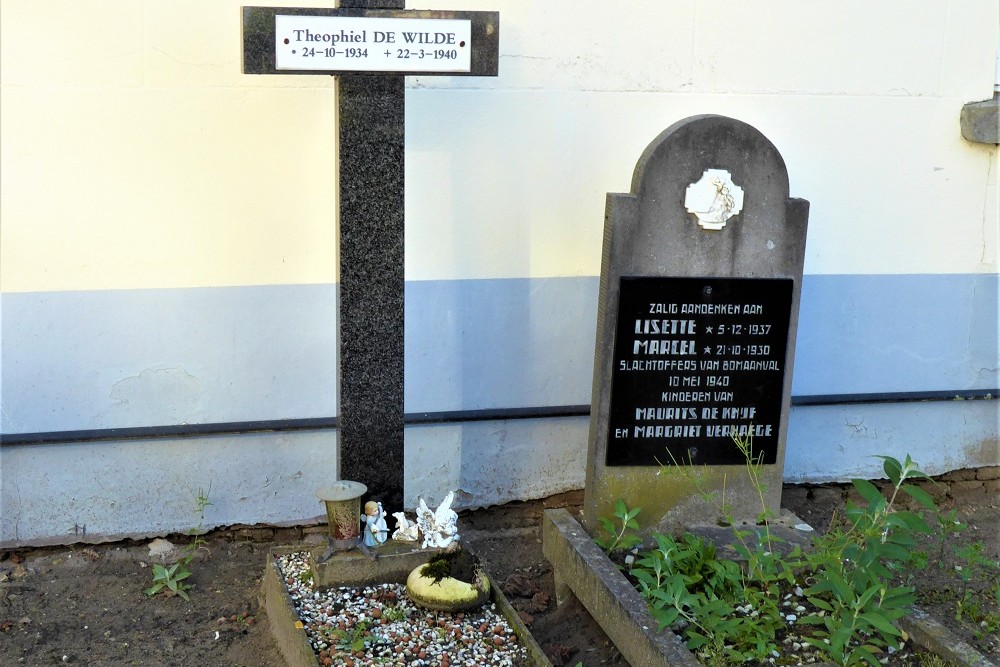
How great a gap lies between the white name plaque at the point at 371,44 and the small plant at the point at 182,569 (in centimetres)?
198

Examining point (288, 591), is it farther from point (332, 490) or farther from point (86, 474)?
point (86, 474)

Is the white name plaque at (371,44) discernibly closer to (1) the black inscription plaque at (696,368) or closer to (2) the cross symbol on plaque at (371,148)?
(2) the cross symbol on plaque at (371,148)

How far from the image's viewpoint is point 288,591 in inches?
147

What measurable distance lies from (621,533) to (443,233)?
1.48 meters

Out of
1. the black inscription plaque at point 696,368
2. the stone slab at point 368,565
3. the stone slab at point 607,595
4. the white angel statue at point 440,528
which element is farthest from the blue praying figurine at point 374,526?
the black inscription plaque at point 696,368

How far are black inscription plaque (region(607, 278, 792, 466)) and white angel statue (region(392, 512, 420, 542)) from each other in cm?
82

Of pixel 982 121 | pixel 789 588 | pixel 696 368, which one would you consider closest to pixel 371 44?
pixel 696 368

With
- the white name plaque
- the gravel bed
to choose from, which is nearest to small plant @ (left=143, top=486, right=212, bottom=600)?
the gravel bed

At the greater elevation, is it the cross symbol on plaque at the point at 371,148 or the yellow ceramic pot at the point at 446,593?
the cross symbol on plaque at the point at 371,148

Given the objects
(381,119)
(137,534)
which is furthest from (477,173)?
(137,534)

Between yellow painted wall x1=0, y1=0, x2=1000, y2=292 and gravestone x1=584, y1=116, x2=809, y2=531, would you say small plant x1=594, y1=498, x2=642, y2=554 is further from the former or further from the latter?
yellow painted wall x1=0, y1=0, x2=1000, y2=292

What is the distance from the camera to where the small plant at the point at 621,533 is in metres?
3.97

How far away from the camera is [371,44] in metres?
3.62

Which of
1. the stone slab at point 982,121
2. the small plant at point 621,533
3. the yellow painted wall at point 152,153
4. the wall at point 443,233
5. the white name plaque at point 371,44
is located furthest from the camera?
the stone slab at point 982,121
